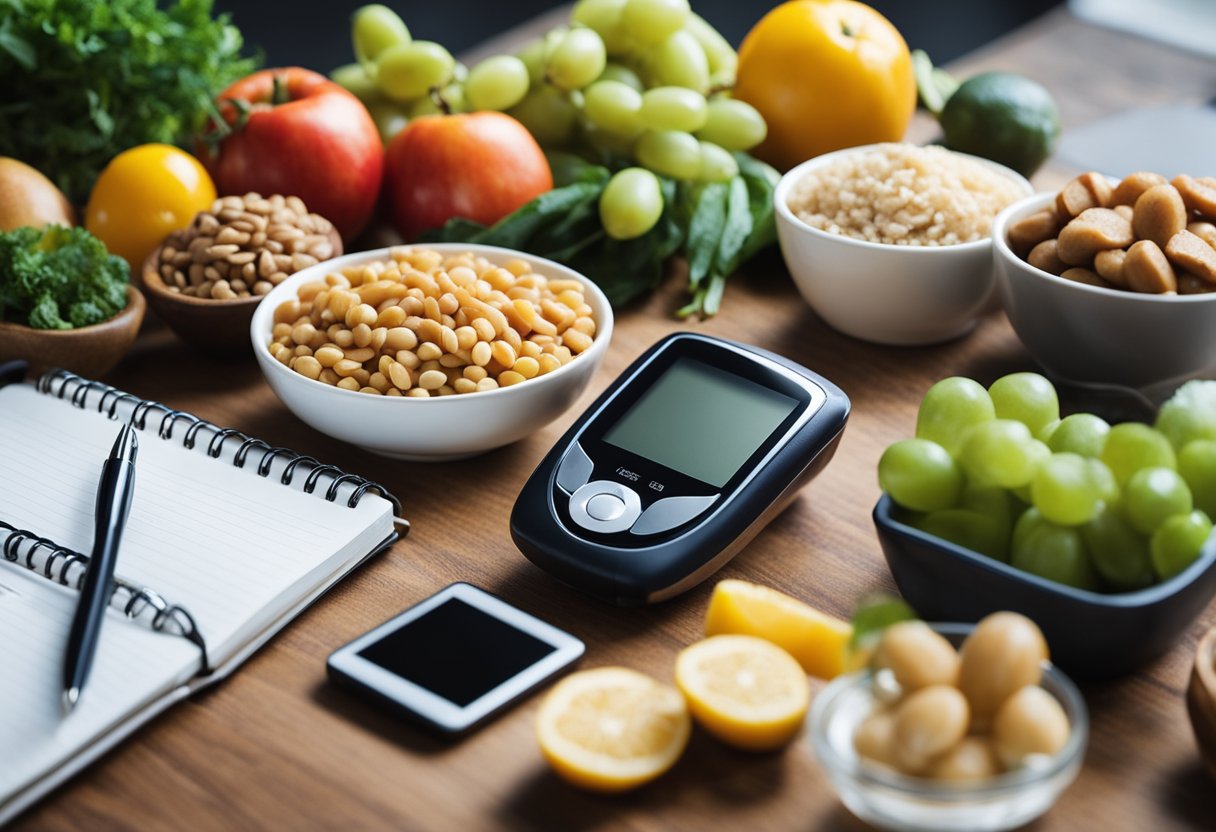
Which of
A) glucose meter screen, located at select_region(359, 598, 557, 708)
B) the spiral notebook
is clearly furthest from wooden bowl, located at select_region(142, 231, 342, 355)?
glucose meter screen, located at select_region(359, 598, 557, 708)

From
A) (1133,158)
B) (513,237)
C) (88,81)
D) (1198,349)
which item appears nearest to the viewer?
(1198,349)

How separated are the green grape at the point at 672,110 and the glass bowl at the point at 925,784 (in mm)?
916

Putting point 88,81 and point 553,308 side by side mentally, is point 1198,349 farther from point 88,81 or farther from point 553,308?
point 88,81

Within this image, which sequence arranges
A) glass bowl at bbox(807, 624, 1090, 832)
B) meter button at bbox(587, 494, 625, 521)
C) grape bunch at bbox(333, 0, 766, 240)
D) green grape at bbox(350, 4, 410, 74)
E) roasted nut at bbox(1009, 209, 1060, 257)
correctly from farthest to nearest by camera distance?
green grape at bbox(350, 4, 410, 74)
grape bunch at bbox(333, 0, 766, 240)
roasted nut at bbox(1009, 209, 1060, 257)
meter button at bbox(587, 494, 625, 521)
glass bowl at bbox(807, 624, 1090, 832)

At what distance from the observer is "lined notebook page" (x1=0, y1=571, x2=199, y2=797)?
79cm

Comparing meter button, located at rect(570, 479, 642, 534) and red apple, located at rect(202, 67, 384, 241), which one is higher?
red apple, located at rect(202, 67, 384, 241)

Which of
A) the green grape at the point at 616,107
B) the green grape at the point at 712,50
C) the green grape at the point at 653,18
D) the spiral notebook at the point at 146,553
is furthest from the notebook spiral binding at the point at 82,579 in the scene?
the green grape at the point at 712,50

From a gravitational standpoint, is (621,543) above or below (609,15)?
below

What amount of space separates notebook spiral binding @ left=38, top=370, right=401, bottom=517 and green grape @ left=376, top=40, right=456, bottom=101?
61 centimetres

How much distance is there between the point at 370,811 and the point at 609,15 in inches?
44.3

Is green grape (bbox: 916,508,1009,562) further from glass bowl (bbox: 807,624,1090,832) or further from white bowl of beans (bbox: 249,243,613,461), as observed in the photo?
white bowl of beans (bbox: 249,243,613,461)

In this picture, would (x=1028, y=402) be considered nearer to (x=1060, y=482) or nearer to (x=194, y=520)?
(x=1060, y=482)

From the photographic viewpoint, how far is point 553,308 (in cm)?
114

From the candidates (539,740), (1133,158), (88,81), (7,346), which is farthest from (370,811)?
(1133,158)
